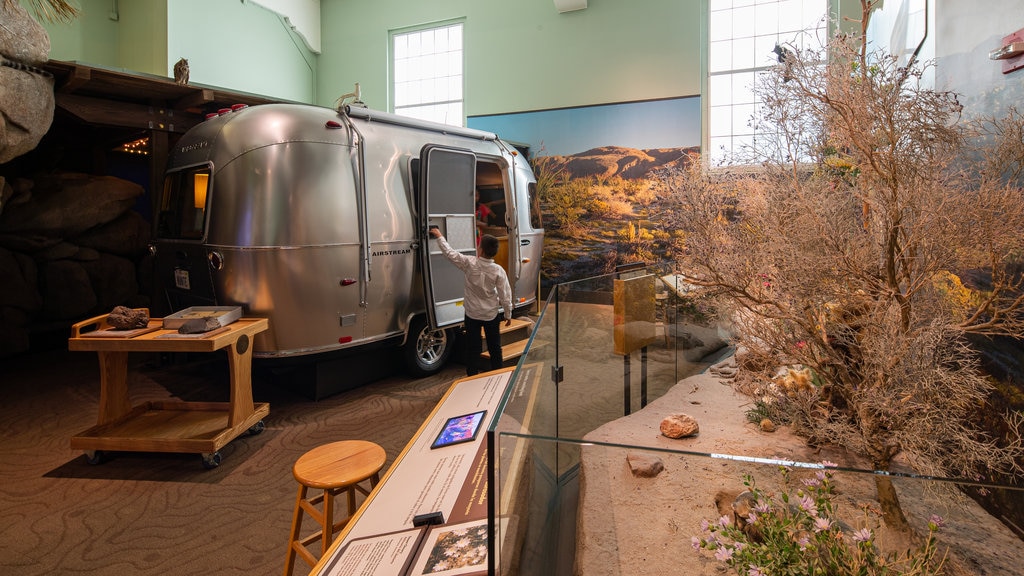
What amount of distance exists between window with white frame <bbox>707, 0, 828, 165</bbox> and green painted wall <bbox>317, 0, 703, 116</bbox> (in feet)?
1.03

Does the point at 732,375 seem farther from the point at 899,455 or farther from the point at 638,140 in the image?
the point at 638,140

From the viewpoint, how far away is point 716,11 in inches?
322

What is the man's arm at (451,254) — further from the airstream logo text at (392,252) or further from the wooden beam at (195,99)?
the wooden beam at (195,99)

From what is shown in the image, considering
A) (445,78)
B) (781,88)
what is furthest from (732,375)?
(445,78)

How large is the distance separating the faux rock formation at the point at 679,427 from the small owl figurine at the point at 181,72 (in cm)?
617

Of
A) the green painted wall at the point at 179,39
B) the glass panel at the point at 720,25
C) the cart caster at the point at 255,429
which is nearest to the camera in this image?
the cart caster at the point at 255,429

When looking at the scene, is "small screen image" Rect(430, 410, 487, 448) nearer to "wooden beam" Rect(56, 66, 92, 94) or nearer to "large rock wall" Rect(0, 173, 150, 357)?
"wooden beam" Rect(56, 66, 92, 94)

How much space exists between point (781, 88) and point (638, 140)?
6.29m

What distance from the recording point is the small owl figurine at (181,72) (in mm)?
5832

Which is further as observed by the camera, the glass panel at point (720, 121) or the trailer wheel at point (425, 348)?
the glass panel at point (720, 121)

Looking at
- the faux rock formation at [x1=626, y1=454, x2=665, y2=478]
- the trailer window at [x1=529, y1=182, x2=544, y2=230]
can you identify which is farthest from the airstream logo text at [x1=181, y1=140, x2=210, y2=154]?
the faux rock formation at [x1=626, y1=454, x2=665, y2=478]

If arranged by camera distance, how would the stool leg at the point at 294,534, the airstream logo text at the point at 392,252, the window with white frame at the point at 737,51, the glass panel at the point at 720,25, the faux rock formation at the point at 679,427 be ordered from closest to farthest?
the stool leg at the point at 294,534
the faux rock formation at the point at 679,427
the airstream logo text at the point at 392,252
the window with white frame at the point at 737,51
the glass panel at the point at 720,25

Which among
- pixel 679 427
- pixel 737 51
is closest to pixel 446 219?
pixel 679 427

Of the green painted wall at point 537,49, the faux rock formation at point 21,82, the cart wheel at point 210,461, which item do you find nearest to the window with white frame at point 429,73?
the green painted wall at point 537,49
